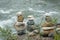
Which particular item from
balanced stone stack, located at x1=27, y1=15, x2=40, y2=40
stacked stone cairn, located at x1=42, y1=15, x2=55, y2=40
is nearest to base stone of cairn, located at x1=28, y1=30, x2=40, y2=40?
balanced stone stack, located at x1=27, y1=15, x2=40, y2=40

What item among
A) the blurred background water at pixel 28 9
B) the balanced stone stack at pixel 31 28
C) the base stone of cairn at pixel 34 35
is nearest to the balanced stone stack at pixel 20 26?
the balanced stone stack at pixel 31 28

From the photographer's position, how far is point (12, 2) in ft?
21.2

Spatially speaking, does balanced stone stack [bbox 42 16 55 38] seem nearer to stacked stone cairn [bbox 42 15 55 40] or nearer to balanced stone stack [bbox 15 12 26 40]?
stacked stone cairn [bbox 42 15 55 40]

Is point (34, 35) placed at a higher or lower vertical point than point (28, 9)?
higher

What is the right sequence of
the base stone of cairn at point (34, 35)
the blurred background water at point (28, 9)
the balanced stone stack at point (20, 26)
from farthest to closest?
the blurred background water at point (28, 9), the balanced stone stack at point (20, 26), the base stone of cairn at point (34, 35)

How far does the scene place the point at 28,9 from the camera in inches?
215

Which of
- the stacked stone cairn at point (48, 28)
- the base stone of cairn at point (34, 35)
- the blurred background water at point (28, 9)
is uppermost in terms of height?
the stacked stone cairn at point (48, 28)

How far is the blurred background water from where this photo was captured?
4715mm

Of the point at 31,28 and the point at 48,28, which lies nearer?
the point at 48,28

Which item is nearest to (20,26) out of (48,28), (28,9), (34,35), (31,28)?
(31,28)

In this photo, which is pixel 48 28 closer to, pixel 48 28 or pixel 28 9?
pixel 48 28

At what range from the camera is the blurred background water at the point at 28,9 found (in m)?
4.71

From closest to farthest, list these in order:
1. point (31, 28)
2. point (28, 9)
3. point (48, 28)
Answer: point (48, 28), point (31, 28), point (28, 9)

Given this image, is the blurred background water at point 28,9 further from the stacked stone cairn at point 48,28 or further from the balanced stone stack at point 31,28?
the stacked stone cairn at point 48,28
